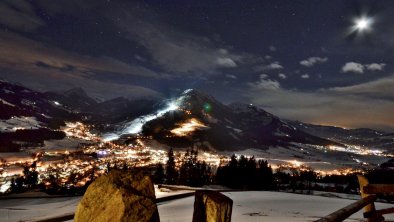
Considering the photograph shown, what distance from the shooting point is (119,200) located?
265 centimetres

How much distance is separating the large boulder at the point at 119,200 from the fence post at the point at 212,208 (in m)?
0.42

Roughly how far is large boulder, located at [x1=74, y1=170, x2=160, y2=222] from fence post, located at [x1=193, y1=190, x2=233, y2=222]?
418 millimetres

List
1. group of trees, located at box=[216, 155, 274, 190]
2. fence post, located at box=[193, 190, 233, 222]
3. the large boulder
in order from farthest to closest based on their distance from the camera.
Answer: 1. group of trees, located at box=[216, 155, 274, 190]
2. fence post, located at box=[193, 190, 233, 222]
3. the large boulder

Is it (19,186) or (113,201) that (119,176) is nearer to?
(113,201)

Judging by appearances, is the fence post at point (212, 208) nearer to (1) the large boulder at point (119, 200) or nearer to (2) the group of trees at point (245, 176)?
(1) the large boulder at point (119, 200)

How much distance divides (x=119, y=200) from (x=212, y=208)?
85cm

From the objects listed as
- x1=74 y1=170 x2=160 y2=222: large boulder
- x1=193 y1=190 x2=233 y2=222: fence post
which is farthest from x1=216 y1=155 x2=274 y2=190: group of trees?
x1=74 y1=170 x2=160 y2=222: large boulder

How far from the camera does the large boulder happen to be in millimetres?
2627

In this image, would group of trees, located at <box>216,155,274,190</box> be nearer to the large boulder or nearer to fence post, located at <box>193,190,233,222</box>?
fence post, located at <box>193,190,233,222</box>

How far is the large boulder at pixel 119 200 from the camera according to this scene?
2.63 metres

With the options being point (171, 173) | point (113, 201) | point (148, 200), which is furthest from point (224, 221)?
point (171, 173)

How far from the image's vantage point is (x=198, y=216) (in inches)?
115

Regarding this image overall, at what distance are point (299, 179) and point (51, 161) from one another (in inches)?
5599

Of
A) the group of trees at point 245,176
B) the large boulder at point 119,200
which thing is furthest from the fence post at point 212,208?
the group of trees at point 245,176
